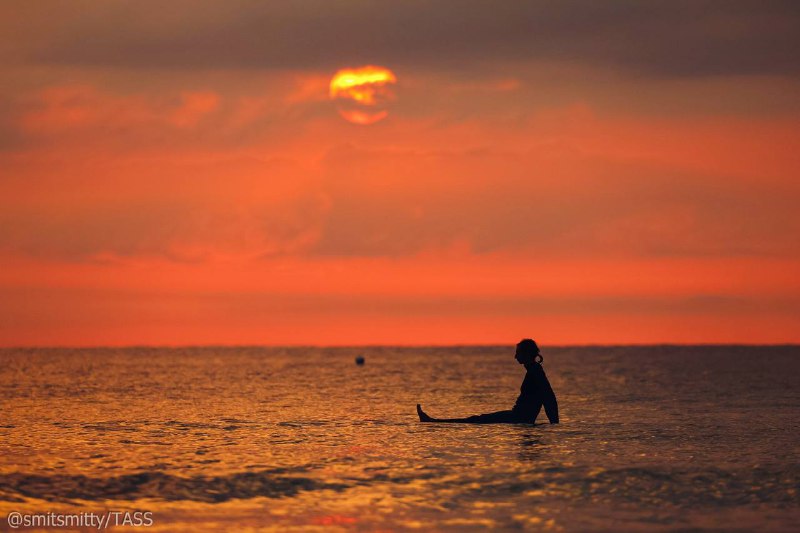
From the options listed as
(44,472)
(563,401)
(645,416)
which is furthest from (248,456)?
(563,401)

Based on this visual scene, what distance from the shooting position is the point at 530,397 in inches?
1302

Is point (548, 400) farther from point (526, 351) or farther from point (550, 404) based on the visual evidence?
point (526, 351)

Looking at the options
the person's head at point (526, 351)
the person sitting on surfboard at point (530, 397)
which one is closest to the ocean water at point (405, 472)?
the person sitting on surfboard at point (530, 397)

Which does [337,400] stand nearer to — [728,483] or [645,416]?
[645,416]

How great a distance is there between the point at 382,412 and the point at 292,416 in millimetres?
5156

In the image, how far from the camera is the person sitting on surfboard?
1222 inches

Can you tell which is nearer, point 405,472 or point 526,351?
point 405,472

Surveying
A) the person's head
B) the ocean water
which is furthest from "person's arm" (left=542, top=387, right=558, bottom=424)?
the person's head

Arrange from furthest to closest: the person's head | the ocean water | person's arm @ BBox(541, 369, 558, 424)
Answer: person's arm @ BBox(541, 369, 558, 424) → the person's head → the ocean water

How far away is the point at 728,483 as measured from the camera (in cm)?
2330

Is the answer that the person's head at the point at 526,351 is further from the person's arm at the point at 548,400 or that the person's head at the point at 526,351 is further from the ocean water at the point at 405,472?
the ocean water at the point at 405,472

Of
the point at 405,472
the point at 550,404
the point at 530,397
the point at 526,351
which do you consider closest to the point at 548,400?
the point at 550,404

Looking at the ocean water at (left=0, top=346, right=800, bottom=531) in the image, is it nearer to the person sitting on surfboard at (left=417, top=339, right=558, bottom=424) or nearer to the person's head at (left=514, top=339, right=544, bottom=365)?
the person sitting on surfboard at (left=417, top=339, right=558, bottom=424)

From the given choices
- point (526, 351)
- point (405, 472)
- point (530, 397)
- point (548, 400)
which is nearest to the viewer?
point (405, 472)
